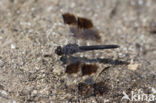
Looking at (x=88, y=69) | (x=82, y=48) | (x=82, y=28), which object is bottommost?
(x=88, y=69)

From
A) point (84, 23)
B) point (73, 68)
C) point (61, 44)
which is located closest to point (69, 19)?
point (84, 23)

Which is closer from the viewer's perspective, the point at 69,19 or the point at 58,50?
the point at 58,50

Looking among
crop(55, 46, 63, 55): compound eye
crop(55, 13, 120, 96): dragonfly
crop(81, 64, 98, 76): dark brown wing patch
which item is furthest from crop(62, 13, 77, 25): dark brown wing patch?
crop(81, 64, 98, 76): dark brown wing patch

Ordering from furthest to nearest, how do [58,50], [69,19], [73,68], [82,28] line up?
[69,19] → [82,28] → [58,50] → [73,68]

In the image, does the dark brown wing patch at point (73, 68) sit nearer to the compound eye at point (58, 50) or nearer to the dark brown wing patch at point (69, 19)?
the compound eye at point (58, 50)

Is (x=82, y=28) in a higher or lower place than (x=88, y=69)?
higher

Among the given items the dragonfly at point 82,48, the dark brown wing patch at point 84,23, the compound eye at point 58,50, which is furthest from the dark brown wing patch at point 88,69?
the dark brown wing patch at point 84,23

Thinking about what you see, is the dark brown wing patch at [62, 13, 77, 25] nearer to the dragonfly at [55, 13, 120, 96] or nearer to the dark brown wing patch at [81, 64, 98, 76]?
the dragonfly at [55, 13, 120, 96]

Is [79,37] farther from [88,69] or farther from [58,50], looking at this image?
[88,69]

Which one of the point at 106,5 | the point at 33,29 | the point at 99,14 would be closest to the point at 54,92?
the point at 33,29
